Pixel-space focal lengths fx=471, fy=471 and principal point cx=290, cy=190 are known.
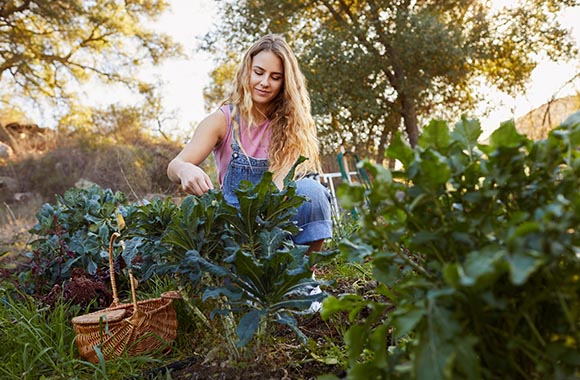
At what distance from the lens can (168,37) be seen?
14.3 metres

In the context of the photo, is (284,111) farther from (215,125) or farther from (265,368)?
(265,368)

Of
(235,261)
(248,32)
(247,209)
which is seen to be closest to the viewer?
(235,261)

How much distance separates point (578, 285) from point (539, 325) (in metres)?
0.14

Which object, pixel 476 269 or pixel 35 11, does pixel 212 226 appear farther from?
pixel 35 11

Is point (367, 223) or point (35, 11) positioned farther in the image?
point (35, 11)

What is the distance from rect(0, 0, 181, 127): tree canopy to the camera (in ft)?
43.6

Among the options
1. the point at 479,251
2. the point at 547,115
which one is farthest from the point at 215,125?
the point at 547,115

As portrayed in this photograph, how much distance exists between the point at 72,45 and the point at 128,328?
47.6 feet

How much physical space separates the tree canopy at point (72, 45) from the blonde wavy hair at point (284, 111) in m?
12.2

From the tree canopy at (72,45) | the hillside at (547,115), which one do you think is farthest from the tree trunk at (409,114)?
the tree canopy at (72,45)

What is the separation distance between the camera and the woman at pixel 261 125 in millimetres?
2379

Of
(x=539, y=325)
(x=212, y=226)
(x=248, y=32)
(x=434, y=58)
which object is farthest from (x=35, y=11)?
(x=539, y=325)

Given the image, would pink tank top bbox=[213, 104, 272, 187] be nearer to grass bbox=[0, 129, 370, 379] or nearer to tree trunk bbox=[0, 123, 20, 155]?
grass bbox=[0, 129, 370, 379]

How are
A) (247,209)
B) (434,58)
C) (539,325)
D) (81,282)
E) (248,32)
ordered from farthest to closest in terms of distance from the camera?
(248,32), (434,58), (81,282), (247,209), (539,325)
